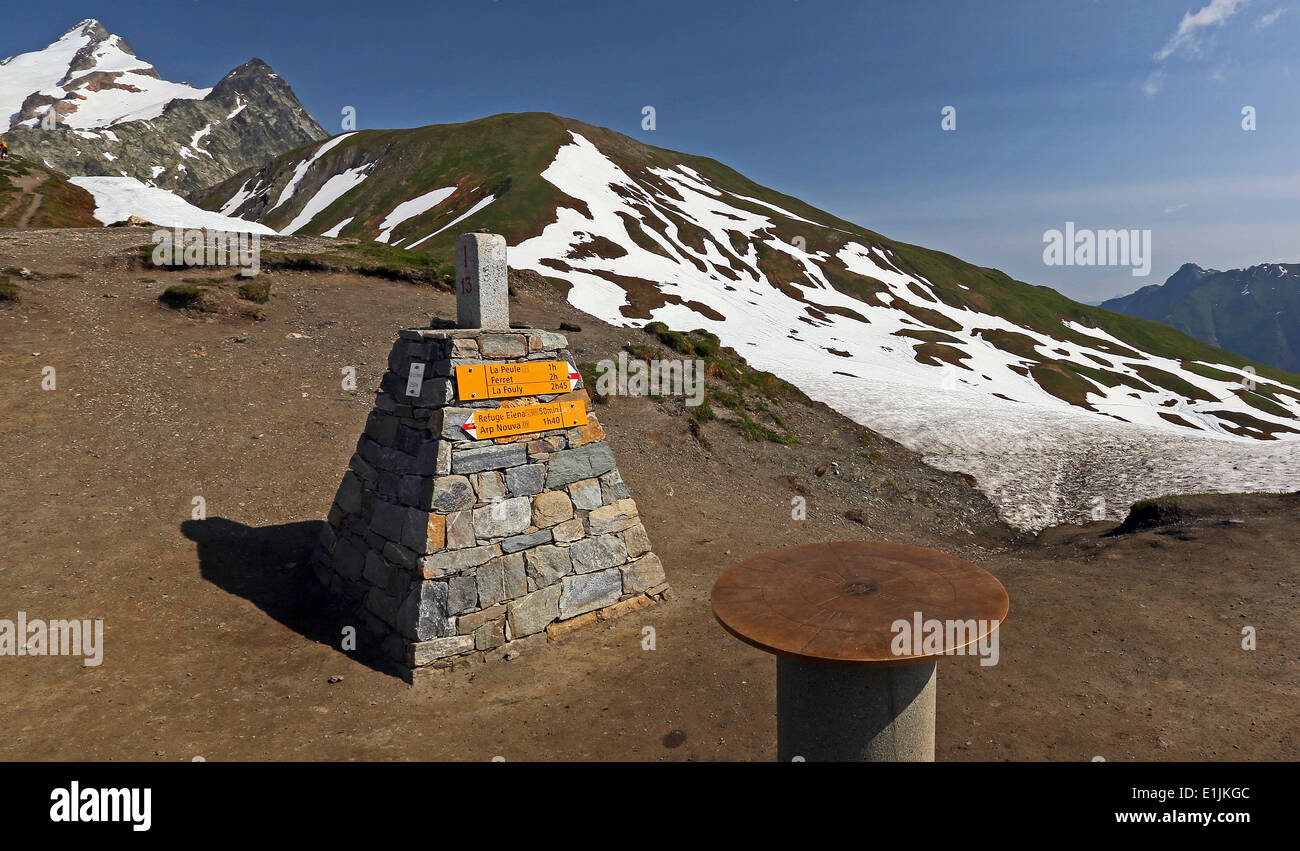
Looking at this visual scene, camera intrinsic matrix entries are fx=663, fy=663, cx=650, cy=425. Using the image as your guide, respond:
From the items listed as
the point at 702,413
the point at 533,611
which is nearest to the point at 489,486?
the point at 533,611

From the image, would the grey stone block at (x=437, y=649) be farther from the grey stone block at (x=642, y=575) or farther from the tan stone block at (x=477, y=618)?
the grey stone block at (x=642, y=575)

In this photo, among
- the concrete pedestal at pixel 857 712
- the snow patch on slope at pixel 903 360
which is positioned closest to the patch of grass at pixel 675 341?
the snow patch on slope at pixel 903 360

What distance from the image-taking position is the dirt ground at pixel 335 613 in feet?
25.7

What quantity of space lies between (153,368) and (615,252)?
4828cm

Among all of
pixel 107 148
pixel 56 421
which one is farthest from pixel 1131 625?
pixel 107 148

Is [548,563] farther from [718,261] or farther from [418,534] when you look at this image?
[718,261]

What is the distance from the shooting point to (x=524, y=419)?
10.0 m

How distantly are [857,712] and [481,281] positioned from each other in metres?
7.52

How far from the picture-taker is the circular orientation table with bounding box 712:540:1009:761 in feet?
18.8

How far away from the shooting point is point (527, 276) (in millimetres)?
33781

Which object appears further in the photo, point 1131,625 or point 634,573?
point 634,573

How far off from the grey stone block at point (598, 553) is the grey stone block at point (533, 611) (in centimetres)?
55

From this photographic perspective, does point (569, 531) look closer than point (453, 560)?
No
